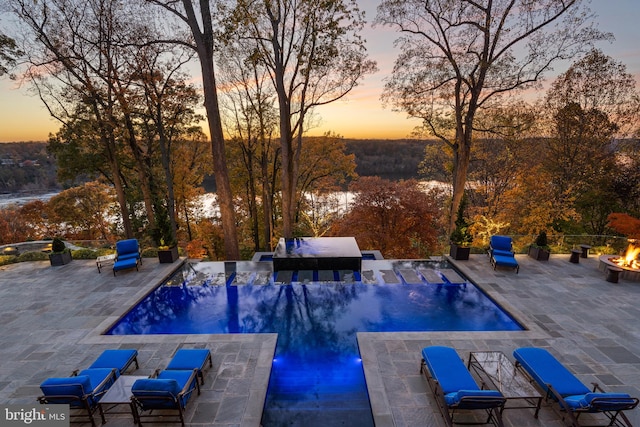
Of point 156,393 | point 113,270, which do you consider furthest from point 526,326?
point 113,270

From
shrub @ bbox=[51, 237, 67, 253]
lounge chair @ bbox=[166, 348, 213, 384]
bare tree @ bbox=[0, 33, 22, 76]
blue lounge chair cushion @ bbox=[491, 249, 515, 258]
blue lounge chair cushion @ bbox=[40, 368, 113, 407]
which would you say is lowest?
lounge chair @ bbox=[166, 348, 213, 384]

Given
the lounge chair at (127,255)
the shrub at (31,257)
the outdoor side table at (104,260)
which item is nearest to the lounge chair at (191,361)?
the lounge chair at (127,255)

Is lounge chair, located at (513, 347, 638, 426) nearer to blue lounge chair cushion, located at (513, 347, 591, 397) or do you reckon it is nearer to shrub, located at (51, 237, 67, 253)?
blue lounge chair cushion, located at (513, 347, 591, 397)

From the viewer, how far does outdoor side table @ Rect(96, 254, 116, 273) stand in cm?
895

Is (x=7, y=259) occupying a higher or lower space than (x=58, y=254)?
lower

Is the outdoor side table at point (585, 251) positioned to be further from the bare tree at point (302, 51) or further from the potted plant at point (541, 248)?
the bare tree at point (302, 51)

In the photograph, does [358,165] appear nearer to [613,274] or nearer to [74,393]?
[613,274]

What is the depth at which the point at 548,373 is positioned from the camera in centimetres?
417

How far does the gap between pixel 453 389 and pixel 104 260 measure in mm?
10203

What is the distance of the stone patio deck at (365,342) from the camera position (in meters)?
4.14

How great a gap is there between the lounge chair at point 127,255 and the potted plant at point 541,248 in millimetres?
12653

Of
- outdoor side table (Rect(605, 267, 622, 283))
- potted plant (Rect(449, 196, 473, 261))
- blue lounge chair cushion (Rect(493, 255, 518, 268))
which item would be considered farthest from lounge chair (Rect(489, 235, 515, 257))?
outdoor side table (Rect(605, 267, 622, 283))

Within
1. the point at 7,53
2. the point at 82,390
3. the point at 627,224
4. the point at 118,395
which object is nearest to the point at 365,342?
the point at 118,395

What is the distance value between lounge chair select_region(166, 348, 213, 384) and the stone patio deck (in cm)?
31
